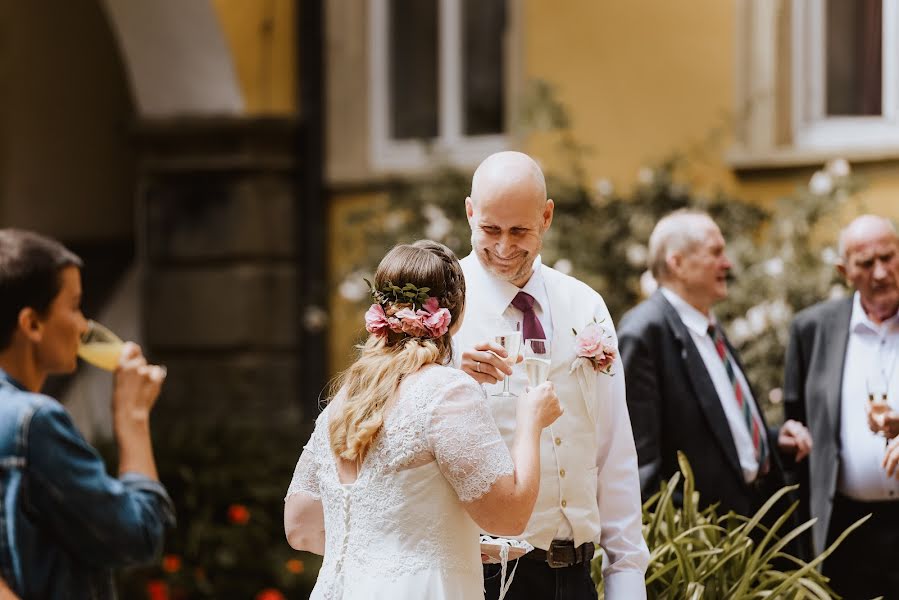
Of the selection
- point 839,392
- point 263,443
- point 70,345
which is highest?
point 70,345

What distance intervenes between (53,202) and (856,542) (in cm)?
719

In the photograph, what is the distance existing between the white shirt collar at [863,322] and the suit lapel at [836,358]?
0.05 feet

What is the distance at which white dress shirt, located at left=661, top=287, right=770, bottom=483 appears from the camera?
4965 mm

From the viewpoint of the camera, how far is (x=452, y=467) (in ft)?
10.5

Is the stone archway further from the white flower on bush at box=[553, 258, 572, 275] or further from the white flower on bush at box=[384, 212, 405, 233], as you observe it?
the white flower on bush at box=[553, 258, 572, 275]

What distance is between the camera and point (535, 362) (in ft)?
11.4

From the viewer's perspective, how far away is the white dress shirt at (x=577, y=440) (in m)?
3.69

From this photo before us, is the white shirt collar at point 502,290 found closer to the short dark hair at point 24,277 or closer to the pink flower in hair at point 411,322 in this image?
the pink flower in hair at point 411,322

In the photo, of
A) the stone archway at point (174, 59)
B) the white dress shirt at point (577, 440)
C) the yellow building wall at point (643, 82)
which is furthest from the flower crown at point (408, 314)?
the stone archway at point (174, 59)

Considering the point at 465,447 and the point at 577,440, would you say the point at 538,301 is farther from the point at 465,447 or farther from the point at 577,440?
the point at 465,447

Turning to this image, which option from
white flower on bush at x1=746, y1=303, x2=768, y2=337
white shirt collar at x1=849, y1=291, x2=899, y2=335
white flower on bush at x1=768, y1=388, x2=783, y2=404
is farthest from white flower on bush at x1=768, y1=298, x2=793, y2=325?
white shirt collar at x1=849, y1=291, x2=899, y2=335

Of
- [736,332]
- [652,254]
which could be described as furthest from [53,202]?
[652,254]

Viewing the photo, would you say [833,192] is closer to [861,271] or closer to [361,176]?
[861,271]

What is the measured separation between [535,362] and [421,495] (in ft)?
1.44
